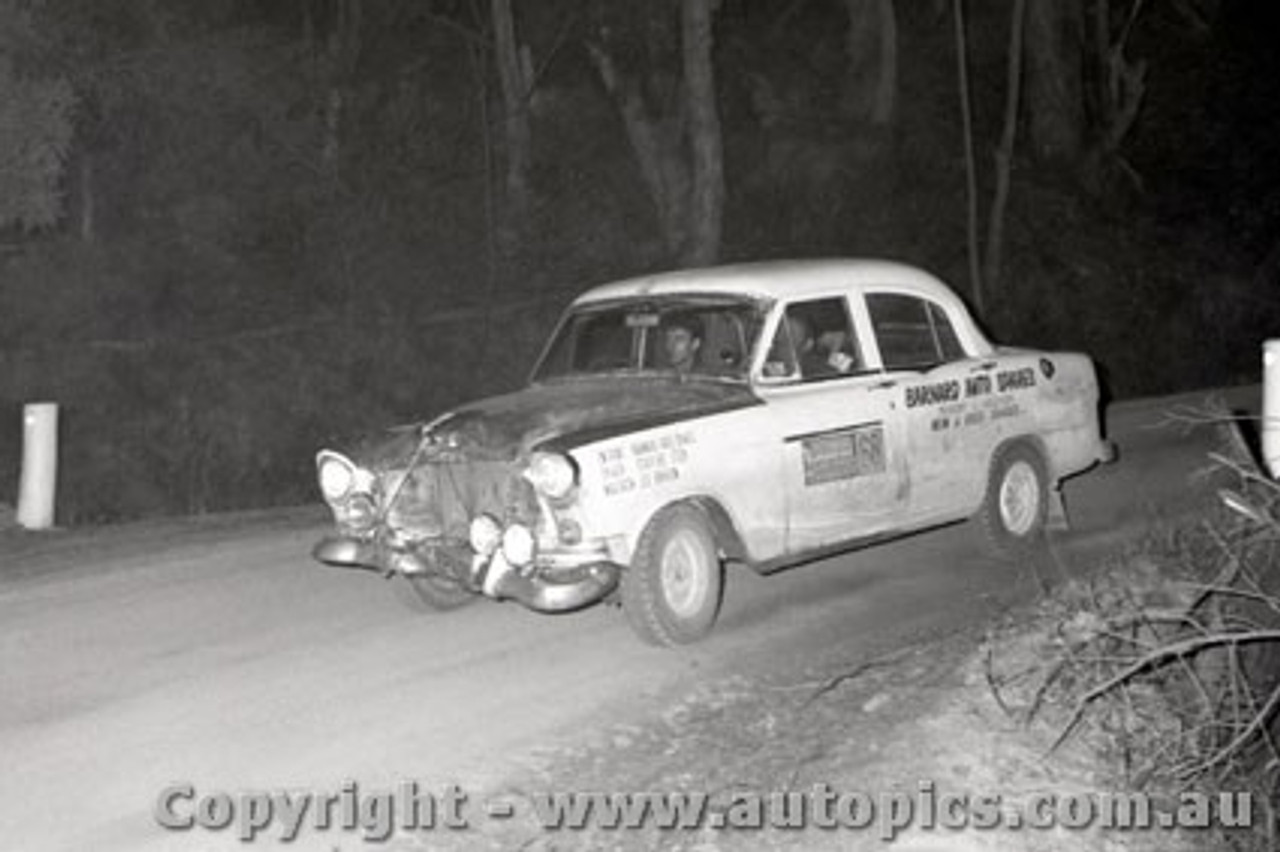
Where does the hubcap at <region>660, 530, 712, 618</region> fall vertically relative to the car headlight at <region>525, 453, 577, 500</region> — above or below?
below

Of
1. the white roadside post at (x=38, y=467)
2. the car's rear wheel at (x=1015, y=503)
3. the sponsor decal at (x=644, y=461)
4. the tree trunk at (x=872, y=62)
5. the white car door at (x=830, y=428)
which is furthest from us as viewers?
the tree trunk at (x=872, y=62)

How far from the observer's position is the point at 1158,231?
95.1 feet

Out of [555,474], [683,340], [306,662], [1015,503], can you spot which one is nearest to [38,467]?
[306,662]

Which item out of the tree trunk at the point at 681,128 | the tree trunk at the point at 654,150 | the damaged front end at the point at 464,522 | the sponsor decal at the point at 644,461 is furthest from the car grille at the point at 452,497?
the tree trunk at the point at 654,150

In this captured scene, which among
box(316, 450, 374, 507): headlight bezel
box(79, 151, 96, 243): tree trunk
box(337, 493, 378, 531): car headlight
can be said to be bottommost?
box(337, 493, 378, 531): car headlight

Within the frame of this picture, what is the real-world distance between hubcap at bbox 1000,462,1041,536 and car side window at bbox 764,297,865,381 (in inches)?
65.8

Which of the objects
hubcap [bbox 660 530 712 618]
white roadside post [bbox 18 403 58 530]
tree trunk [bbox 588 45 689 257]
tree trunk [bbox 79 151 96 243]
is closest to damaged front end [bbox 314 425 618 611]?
hubcap [bbox 660 530 712 618]

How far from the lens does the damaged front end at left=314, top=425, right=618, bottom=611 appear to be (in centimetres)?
746

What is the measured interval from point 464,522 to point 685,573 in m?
1.19

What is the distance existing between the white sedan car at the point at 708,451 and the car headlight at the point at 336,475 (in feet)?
0.04

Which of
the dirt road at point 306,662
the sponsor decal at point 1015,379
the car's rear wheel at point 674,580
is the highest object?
the sponsor decal at point 1015,379

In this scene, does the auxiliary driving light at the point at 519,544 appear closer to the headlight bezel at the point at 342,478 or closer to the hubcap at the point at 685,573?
the hubcap at the point at 685,573

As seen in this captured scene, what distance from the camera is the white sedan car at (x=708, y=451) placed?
7602 mm

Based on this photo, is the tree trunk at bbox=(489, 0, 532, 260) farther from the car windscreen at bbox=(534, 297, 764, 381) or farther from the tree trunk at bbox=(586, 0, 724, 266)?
the car windscreen at bbox=(534, 297, 764, 381)
